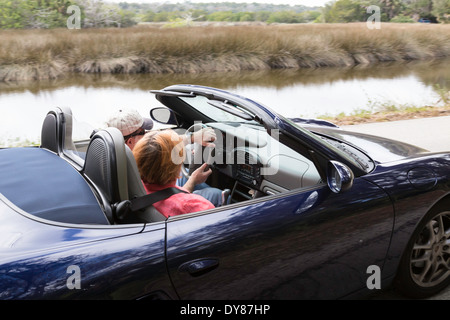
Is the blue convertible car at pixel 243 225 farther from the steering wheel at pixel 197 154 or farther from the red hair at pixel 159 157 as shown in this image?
the steering wheel at pixel 197 154

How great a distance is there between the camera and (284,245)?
2086mm

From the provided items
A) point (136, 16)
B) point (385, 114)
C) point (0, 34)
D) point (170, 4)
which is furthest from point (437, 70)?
point (170, 4)

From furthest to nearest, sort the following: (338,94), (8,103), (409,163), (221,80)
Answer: (221,80) < (338,94) < (8,103) < (409,163)

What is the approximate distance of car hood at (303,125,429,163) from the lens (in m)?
2.82

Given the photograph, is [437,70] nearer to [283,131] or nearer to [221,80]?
[221,80]

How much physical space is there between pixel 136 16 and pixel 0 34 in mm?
7149

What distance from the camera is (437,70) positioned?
17359mm

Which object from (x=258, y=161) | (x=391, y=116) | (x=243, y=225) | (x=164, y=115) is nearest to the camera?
(x=243, y=225)

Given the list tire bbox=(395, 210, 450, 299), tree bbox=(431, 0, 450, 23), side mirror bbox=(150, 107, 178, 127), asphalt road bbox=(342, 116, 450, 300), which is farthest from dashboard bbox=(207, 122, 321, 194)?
tree bbox=(431, 0, 450, 23)

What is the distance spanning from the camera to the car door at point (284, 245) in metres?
1.88

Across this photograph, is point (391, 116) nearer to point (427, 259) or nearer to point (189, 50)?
point (427, 259)

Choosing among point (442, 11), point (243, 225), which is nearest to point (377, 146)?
point (243, 225)

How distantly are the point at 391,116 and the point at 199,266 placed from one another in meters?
7.40

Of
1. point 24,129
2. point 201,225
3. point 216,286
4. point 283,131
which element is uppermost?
point 283,131
